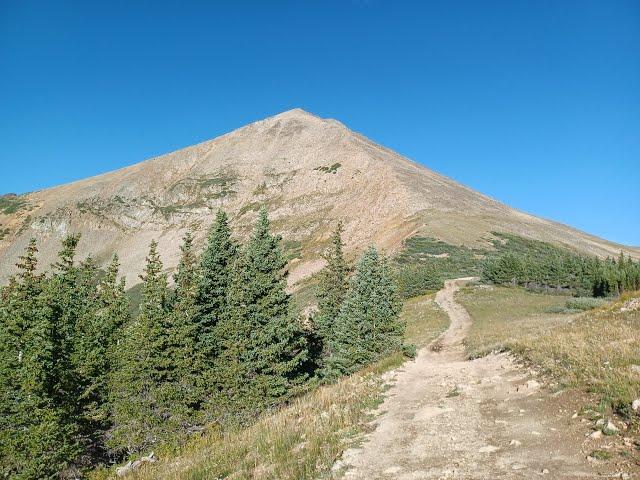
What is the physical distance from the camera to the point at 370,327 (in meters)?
23.6

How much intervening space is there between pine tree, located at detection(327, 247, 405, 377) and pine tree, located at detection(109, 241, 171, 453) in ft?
32.0

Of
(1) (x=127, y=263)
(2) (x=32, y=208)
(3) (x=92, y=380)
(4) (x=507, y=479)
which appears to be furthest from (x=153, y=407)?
(2) (x=32, y=208)

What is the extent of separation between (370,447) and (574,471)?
13.5ft

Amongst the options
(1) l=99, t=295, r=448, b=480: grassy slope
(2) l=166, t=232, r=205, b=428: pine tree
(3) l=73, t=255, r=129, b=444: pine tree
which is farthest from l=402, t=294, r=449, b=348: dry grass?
(3) l=73, t=255, r=129, b=444: pine tree

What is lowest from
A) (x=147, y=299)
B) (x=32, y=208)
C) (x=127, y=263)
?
(x=147, y=299)

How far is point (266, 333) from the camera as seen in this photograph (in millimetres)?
24250

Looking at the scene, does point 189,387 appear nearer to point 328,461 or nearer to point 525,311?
point 328,461

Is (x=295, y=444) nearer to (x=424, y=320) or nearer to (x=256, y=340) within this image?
(x=256, y=340)

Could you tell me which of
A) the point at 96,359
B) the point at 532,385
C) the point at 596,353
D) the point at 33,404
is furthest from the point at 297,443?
the point at 96,359

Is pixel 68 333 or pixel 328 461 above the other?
pixel 68 333

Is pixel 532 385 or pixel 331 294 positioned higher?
pixel 331 294

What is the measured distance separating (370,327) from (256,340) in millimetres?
6573

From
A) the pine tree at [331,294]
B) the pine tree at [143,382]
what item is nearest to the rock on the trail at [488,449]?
the pine tree at [143,382]

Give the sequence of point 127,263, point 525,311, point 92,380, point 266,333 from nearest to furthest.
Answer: point 266,333 < point 92,380 < point 525,311 < point 127,263
